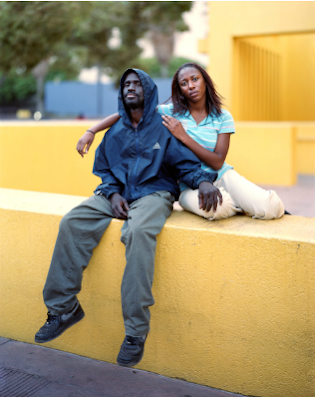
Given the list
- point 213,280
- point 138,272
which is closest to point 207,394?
point 213,280

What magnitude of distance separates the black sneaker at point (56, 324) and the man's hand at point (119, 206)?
0.61 m

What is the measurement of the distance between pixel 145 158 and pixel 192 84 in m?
0.56

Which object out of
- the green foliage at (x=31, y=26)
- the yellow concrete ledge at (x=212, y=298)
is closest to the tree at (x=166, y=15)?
the green foliage at (x=31, y=26)

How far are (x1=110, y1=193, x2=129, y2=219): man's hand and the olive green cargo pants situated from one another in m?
0.04

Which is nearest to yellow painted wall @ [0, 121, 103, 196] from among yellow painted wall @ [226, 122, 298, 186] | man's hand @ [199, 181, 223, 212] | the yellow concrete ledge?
the yellow concrete ledge

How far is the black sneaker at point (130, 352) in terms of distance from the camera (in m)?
2.40

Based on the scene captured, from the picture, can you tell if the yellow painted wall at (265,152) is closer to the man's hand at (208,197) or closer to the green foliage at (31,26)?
the man's hand at (208,197)

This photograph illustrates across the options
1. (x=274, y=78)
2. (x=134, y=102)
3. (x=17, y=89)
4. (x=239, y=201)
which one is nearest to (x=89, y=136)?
(x=134, y=102)

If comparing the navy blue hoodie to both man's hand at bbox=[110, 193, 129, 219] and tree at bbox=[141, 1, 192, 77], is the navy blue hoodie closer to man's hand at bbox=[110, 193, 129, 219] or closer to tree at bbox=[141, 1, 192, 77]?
man's hand at bbox=[110, 193, 129, 219]

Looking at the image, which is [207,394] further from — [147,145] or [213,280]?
[147,145]

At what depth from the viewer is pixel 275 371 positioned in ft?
8.13

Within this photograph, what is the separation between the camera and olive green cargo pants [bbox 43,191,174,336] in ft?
8.03

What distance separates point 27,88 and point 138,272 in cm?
3992

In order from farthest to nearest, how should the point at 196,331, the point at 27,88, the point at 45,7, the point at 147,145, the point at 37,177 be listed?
the point at 27,88 → the point at 45,7 → the point at 37,177 → the point at 147,145 → the point at 196,331
